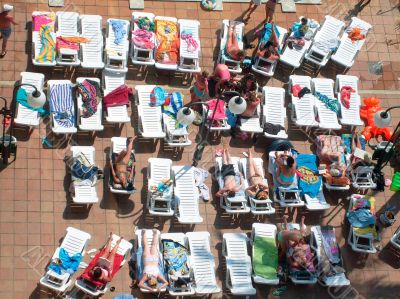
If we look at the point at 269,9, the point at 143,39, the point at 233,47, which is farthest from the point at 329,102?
the point at 143,39

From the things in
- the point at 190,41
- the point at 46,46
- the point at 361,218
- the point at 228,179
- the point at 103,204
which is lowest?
the point at 361,218

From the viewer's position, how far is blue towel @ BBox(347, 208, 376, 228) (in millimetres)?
23125

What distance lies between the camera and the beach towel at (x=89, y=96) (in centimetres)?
2308

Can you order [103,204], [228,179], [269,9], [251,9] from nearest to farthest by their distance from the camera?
[103,204]
[228,179]
[269,9]
[251,9]

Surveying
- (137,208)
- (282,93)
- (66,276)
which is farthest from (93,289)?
(282,93)

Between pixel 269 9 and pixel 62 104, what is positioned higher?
pixel 269 9

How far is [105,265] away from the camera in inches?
816

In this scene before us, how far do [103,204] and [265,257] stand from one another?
179 inches

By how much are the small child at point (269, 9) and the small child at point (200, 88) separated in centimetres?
359

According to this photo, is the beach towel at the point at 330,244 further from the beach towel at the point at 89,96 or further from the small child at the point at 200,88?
the beach towel at the point at 89,96

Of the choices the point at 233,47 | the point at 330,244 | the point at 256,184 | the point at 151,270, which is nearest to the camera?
the point at 151,270

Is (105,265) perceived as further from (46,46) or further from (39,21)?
(39,21)

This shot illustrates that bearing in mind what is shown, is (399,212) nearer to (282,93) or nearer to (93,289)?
(282,93)

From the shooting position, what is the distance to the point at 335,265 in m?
22.4
